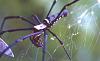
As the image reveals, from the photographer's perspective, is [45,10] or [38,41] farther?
[45,10]

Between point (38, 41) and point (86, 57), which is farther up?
point (38, 41)

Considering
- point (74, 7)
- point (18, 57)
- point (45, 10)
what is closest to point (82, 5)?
point (74, 7)

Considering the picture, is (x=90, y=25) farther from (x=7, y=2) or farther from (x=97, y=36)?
(x=7, y=2)

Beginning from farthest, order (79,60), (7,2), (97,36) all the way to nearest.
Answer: (7,2) → (97,36) → (79,60)

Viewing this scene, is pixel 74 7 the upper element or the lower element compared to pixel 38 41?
lower

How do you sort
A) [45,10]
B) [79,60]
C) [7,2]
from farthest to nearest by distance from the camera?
1. [7,2]
2. [45,10]
3. [79,60]

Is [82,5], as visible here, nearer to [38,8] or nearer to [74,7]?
[74,7]

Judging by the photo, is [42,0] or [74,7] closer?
[74,7]

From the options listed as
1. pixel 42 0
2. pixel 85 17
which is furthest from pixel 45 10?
pixel 85 17

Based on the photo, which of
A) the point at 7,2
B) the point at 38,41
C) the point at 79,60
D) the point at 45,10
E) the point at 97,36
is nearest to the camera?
the point at 38,41
